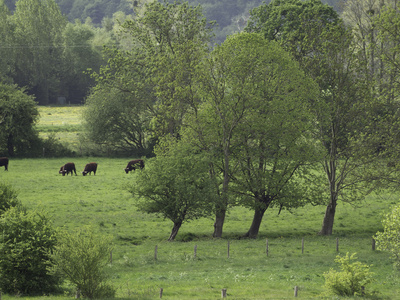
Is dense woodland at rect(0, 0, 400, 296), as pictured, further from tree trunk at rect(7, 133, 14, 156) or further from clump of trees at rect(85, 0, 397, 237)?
tree trunk at rect(7, 133, 14, 156)

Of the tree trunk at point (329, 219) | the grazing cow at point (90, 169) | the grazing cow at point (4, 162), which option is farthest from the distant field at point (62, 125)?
the tree trunk at point (329, 219)

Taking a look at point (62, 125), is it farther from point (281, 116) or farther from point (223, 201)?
point (281, 116)

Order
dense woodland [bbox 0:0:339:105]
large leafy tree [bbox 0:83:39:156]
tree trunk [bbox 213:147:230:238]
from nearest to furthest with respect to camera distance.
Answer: tree trunk [bbox 213:147:230:238], large leafy tree [bbox 0:83:39:156], dense woodland [bbox 0:0:339:105]

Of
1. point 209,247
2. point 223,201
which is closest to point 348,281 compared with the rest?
point 209,247

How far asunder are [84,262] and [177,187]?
13938mm

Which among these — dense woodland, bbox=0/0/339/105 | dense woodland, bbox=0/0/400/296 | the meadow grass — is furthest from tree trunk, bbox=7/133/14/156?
dense woodland, bbox=0/0/339/105

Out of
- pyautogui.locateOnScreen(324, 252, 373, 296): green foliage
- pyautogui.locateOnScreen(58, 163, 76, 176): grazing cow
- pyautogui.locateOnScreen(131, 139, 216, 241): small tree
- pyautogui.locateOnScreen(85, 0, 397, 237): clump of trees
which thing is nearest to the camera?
pyautogui.locateOnScreen(324, 252, 373, 296): green foliage

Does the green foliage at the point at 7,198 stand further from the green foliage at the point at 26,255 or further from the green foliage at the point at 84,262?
the green foliage at the point at 84,262

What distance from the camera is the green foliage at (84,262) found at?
65.7 ft

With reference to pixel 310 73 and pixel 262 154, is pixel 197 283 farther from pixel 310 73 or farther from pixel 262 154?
pixel 310 73

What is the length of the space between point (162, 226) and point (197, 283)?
51.8 feet

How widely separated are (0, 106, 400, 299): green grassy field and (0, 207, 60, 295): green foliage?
1.17 m

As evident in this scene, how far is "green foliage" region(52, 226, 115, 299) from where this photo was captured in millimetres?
20031

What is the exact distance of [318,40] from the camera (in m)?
37.9
